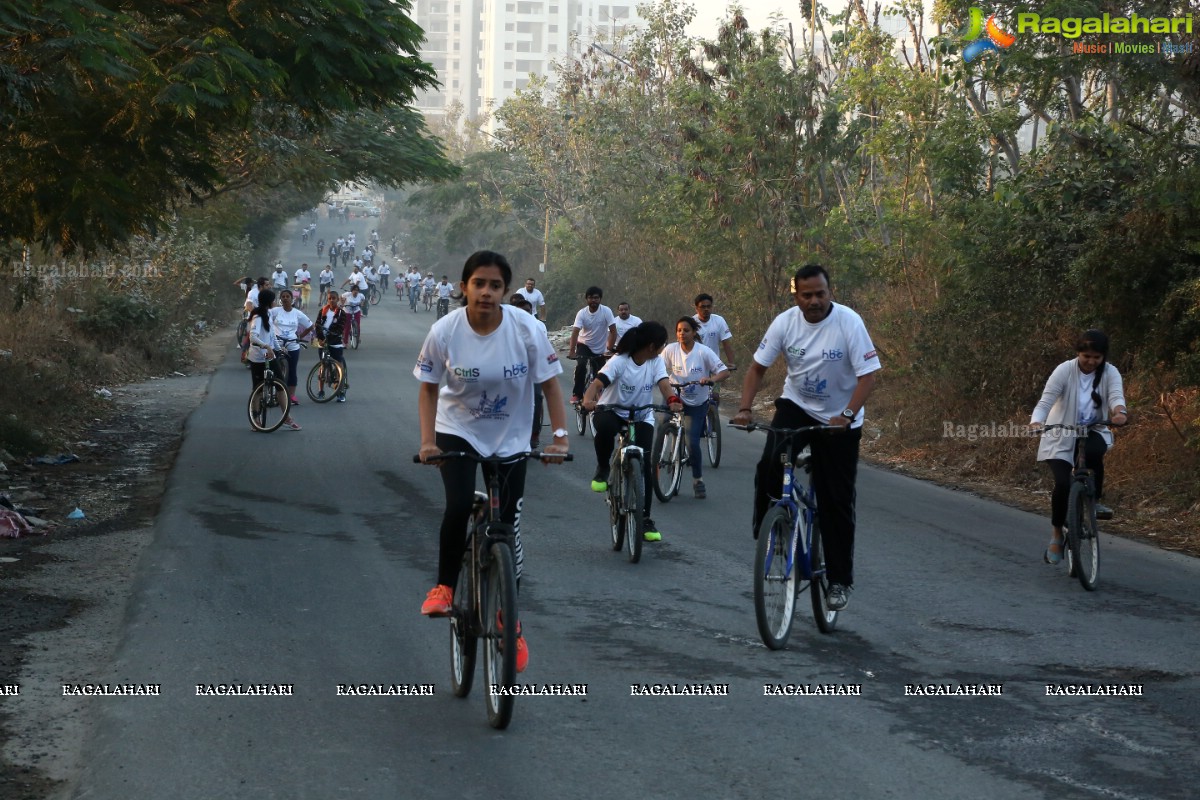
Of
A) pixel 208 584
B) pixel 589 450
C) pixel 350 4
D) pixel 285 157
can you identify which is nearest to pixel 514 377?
pixel 208 584

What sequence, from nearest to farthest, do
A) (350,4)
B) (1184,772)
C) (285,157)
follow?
(1184,772)
(350,4)
(285,157)

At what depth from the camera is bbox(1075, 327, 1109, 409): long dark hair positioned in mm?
9352

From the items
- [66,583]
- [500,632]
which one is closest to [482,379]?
[500,632]

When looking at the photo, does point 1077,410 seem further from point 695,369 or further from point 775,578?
point 695,369

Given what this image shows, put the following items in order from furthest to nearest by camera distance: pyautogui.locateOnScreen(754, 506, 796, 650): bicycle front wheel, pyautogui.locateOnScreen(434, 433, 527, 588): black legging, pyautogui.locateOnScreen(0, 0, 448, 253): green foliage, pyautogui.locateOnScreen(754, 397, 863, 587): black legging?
pyautogui.locateOnScreen(0, 0, 448, 253): green foliage < pyautogui.locateOnScreen(754, 397, 863, 587): black legging < pyautogui.locateOnScreen(754, 506, 796, 650): bicycle front wheel < pyautogui.locateOnScreen(434, 433, 527, 588): black legging

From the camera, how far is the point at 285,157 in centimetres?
2617

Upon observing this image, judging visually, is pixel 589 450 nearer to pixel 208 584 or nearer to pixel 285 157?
pixel 208 584

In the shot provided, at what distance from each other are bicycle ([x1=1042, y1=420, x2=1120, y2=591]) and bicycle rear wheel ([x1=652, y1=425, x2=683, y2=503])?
4257 mm

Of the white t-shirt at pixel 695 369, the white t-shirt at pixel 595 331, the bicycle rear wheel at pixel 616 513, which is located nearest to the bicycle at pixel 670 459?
the white t-shirt at pixel 695 369

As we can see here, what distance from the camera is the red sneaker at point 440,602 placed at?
19.9 ft

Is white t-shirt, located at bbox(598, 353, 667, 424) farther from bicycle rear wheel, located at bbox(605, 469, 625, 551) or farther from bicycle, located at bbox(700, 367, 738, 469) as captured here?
bicycle, located at bbox(700, 367, 738, 469)

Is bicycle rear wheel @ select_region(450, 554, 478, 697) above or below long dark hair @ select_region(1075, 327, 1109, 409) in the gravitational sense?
below

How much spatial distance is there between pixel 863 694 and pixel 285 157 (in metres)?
21.9

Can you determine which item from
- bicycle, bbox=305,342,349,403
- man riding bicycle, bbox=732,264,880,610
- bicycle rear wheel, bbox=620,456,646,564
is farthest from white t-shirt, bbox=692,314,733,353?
bicycle, bbox=305,342,349,403
